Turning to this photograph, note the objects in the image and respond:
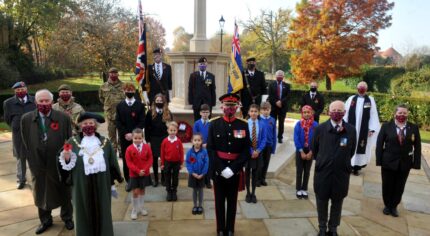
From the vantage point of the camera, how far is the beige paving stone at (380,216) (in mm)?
4984

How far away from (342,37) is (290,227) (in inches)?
760

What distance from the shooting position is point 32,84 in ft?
92.5

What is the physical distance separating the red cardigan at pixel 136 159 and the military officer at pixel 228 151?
47.1 inches

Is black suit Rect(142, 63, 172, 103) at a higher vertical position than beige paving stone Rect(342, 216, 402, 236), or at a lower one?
higher

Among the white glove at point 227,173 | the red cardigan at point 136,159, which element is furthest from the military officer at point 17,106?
the white glove at point 227,173

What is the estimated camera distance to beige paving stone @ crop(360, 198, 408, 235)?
4.98 meters

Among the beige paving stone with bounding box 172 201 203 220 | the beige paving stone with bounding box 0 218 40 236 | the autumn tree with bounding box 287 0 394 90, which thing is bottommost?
the beige paving stone with bounding box 0 218 40 236

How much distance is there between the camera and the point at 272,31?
35.0 m

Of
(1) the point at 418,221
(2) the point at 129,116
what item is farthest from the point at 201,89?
(1) the point at 418,221

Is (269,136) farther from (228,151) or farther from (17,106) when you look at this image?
(17,106)

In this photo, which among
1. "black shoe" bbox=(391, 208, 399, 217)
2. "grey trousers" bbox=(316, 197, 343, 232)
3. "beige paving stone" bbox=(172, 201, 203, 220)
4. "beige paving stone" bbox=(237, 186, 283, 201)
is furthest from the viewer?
"beige paving stone" bbox=(237, 186, 283, 201)

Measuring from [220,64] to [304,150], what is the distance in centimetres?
414

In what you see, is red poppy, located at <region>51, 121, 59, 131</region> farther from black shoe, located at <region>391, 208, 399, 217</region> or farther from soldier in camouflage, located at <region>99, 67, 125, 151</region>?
black shoe, located at <region>391, 208, 399, 217</region>

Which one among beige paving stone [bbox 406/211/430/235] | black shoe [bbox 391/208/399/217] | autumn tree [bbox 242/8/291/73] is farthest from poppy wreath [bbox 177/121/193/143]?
autumn tree [bbox 242/8/291/73]
